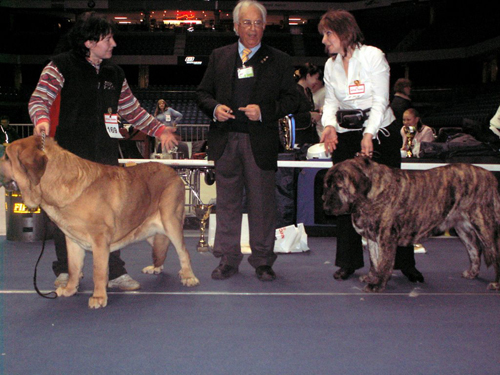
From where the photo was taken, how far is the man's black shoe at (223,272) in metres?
3.95

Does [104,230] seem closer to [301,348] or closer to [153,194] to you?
[153,194]

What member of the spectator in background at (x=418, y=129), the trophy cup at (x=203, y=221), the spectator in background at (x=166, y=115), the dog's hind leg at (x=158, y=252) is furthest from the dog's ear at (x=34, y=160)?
the spectator in background at (x=166, y=115)

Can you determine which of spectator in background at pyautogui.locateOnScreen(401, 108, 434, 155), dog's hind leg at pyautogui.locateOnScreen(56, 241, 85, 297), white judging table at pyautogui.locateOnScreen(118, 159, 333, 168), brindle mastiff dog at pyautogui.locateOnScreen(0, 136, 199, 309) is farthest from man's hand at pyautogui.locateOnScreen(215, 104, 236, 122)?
spectator in background at pyautogui.locateOnScreen(401, 108, 434, 155)

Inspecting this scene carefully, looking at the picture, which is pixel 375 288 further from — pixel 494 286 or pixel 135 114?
pixel 135 114

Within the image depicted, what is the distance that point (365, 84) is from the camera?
3643mm

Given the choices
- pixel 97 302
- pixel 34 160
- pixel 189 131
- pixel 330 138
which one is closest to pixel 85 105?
pixel 34 160

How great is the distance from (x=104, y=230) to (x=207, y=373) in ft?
4.23

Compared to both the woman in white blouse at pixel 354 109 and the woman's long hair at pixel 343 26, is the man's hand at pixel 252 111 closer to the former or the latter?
the woman in white blouse at pixel 354 109

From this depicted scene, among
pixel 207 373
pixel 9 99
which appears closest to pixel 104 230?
pixel 207 373

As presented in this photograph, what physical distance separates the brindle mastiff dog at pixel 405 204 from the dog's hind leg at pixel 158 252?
50.3 inches

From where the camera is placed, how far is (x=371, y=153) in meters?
3.58

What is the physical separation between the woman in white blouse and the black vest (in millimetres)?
1523

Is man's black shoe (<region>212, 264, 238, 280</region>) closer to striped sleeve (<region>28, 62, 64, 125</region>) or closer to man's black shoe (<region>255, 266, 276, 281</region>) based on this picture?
man's black shoe (<region>255, 266, 276, 281</region>)

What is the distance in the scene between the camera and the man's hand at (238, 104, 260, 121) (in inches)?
145
